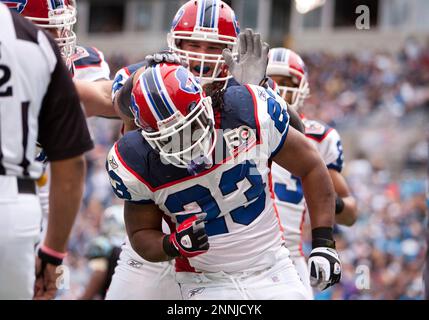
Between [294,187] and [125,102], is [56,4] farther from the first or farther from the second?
[294,187]

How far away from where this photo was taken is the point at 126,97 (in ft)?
13.8

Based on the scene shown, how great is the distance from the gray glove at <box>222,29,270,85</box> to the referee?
4.02 ft

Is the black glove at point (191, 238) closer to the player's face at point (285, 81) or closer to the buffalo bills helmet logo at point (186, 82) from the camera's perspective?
the buffalo bills helmet logo at point (186, 82)

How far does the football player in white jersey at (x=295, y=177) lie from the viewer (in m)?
5.21

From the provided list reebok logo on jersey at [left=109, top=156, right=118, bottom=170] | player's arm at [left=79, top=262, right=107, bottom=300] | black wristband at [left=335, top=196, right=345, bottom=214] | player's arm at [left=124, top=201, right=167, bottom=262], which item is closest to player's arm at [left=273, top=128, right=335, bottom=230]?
player's arm at [left=124, top=201, right=167, bottom=262]

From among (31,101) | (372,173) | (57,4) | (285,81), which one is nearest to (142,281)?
(57,4)

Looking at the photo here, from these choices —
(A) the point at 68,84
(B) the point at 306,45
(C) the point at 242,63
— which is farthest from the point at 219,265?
A: (B) the point at 306,45

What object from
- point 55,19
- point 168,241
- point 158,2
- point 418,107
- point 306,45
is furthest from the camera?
point 158,2

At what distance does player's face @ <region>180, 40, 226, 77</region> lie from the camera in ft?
13.8

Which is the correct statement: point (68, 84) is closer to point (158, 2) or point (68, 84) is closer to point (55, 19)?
point (55, 19)

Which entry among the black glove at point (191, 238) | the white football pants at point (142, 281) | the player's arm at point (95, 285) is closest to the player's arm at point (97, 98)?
the white football pants at point (142, 281)

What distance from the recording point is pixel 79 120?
3057mm

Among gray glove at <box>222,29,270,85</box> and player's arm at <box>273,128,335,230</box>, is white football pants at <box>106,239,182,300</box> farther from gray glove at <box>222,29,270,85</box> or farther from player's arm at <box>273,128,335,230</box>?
gray glove at <box>222,29,270,85</box>
